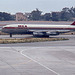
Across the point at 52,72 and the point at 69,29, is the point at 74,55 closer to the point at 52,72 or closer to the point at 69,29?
the point at 52,72

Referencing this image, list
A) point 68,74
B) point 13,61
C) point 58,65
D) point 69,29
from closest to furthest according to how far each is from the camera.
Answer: point 68,74 < point 58,65 < point 13,61 < point 69,29

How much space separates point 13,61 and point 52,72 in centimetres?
679

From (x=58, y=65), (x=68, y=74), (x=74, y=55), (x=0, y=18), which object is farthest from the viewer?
(x=0, y=18)

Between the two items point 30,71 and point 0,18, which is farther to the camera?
point 0,18

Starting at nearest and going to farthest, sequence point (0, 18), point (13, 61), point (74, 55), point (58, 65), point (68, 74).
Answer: point (68, 74), point (58, 65), point (13, 61), point (74, 55), point (0, 18)

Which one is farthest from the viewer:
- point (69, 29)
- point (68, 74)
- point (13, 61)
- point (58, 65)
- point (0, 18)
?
point (0, 18)

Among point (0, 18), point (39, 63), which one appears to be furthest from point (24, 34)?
point (0, 18)

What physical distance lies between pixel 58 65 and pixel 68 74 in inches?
175

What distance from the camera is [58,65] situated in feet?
90.5

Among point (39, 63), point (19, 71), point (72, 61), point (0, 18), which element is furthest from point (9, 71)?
point (0, 18)

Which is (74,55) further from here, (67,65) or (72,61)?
(67,65)

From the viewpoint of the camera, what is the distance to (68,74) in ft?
76.0

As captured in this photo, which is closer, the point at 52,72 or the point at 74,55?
the point at 52,72

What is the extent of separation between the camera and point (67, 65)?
2769 cm
